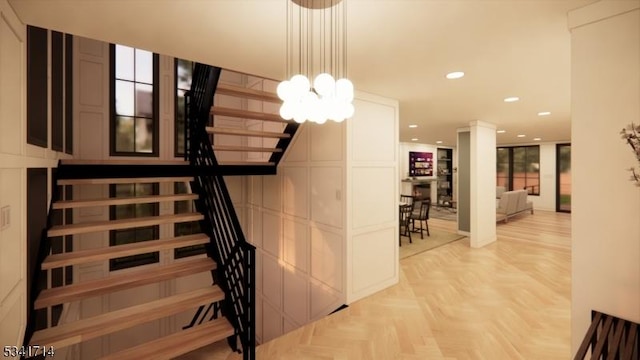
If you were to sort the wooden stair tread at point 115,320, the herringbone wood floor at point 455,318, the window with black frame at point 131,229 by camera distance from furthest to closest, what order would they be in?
1. the window with black frame at point 131,229
2. the herringbone wood floor at point 455,318
3. the wooden stair tread at point 115,320

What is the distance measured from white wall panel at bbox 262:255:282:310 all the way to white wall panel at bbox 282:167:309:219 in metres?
1.02

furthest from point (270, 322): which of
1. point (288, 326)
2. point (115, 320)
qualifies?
point (115, 320)

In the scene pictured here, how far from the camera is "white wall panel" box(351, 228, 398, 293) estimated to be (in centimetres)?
368

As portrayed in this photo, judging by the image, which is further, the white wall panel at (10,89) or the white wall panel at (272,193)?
the white wall panel at (272,193)

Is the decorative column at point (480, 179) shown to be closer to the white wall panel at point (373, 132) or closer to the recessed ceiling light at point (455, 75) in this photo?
the white wall panel at point (373, 132)

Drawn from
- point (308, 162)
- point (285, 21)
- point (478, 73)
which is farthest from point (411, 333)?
point (285, 21)

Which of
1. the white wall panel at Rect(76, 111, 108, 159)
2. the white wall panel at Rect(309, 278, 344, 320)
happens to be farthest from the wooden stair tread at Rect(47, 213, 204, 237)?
the white wall panel at Rect(76, 111, 108, 159)

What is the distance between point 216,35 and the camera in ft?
7.05

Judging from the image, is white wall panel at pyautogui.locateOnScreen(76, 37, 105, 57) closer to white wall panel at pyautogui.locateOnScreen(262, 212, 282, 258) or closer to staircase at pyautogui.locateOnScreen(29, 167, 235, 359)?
staircase at pyautogui.locateOnScreen(29, 167, 235, 359)

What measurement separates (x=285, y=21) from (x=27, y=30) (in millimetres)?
1742

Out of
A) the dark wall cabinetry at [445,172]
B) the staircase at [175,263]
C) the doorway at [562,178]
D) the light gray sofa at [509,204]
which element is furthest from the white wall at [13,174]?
the doorway at [562,178]

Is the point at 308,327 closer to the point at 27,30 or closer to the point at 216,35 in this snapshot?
the point at 216,35

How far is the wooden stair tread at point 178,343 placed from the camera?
7.47 ft

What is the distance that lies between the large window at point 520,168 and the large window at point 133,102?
40.3 feet
